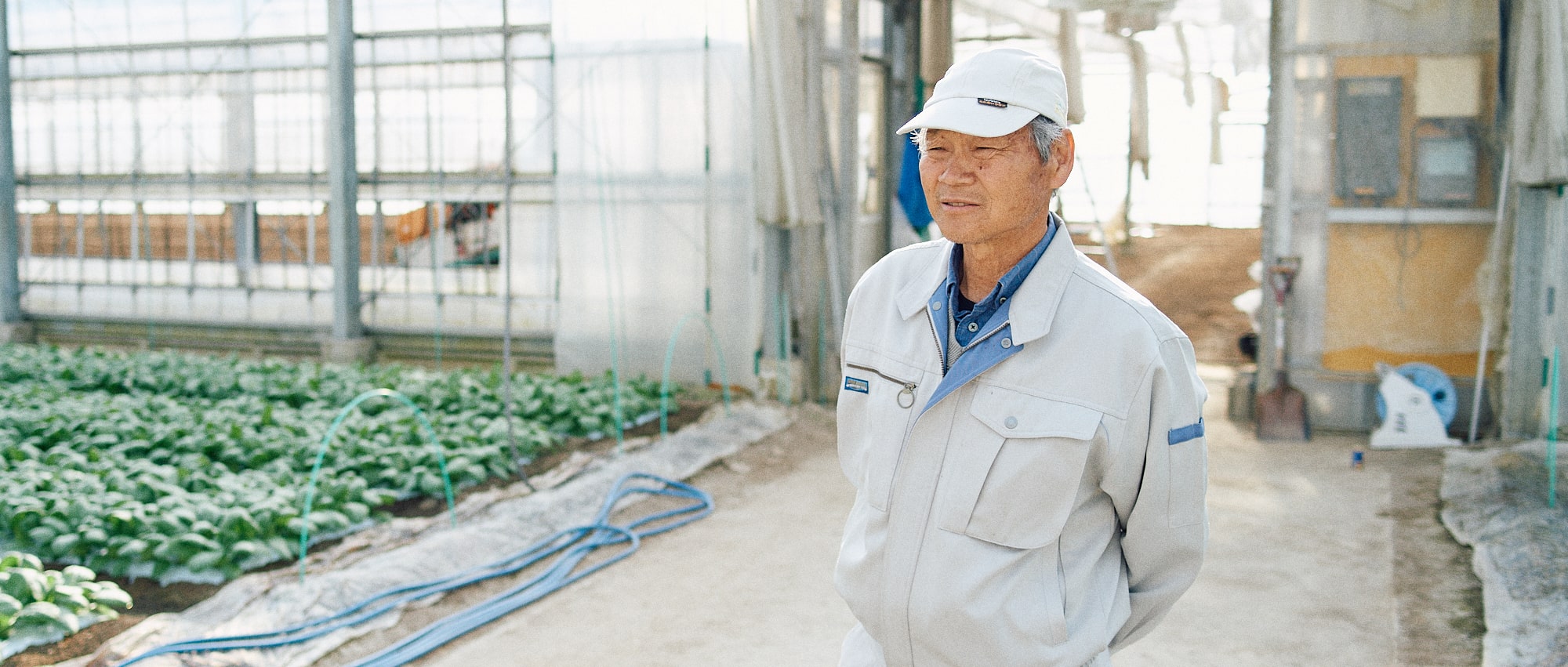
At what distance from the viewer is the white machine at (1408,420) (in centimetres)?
693

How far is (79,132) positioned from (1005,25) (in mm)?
9374

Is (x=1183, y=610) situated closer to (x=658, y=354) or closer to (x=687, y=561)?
(x=687, y=561)

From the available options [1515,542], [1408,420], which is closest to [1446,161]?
[1408,420]

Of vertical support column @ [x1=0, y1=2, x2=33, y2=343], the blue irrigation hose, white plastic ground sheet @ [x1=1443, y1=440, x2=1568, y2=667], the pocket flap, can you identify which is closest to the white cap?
the pocket flap

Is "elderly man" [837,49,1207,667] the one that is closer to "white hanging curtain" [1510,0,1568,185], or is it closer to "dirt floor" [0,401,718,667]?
"dirt floor" [0,401,718,667]

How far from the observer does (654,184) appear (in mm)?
8211

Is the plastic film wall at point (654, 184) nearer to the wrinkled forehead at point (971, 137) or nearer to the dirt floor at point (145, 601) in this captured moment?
the dirt floor at point (145, 601)

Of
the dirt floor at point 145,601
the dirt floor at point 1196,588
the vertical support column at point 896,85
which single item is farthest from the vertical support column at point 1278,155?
the dirt floor at point 145,601

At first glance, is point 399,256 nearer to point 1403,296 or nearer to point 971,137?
point 1403,296

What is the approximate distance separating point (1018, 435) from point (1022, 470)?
0.15 feet

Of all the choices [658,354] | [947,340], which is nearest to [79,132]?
[658,354]

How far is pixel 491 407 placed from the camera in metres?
7.09

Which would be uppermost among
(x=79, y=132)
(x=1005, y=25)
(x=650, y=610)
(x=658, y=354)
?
(x=1005, y=25)

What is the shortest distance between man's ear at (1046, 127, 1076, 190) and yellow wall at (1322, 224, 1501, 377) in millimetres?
6389
